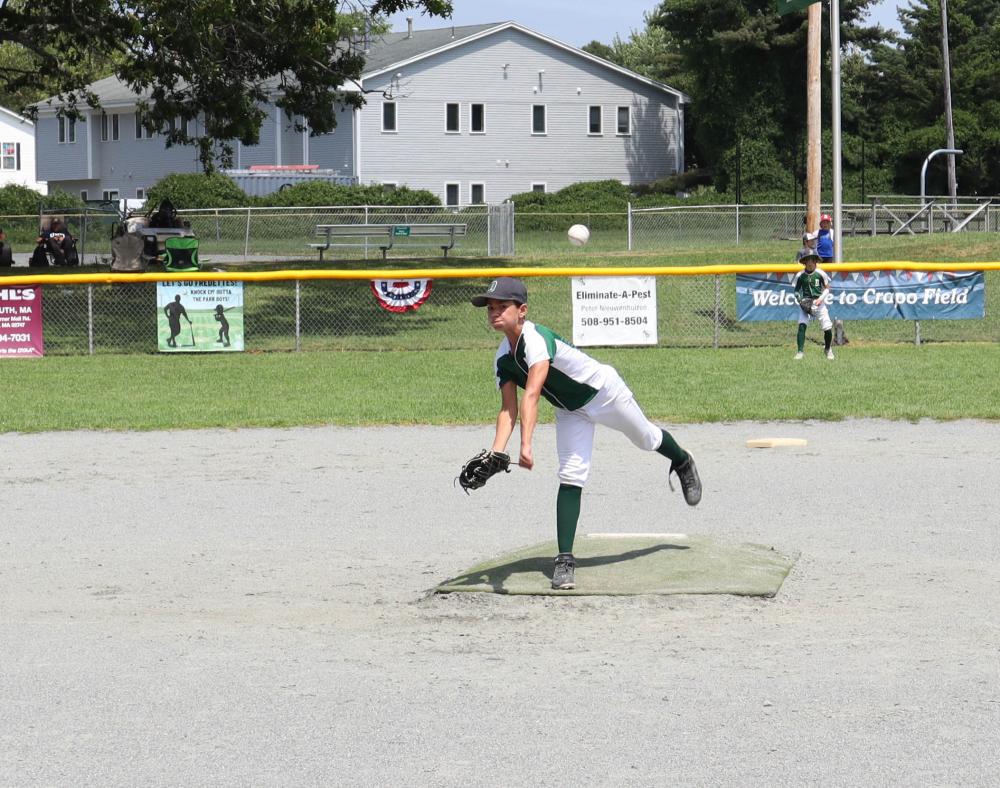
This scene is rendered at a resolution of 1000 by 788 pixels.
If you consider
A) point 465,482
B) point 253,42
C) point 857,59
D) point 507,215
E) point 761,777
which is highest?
point 857,59

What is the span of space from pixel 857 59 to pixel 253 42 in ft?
145

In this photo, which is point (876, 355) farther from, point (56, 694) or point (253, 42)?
point (56, 694)

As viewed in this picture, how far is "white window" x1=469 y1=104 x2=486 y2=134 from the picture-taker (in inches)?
2378

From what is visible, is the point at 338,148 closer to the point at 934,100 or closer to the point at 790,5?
the point at 934,100

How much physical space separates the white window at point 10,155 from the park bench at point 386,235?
44504 millimetres

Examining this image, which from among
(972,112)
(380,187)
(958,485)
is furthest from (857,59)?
(958,485)

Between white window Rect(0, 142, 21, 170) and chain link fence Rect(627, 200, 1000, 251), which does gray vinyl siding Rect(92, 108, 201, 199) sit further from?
chain link fence Rect(627, 200, 1000, 251)

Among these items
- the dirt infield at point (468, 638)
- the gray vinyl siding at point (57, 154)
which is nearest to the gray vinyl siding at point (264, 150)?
the gray vinyl siding at point (57, 154)

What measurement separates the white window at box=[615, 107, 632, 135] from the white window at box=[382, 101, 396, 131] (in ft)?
36.5

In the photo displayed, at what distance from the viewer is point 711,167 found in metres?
63.5

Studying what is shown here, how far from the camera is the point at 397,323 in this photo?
2445 cm

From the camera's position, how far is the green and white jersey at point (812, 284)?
2059 centimetres

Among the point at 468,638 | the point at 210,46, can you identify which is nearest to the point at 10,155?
the point at 210,46

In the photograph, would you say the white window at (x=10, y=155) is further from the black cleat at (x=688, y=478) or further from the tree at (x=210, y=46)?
the black cleat at (x=688, y=478)
